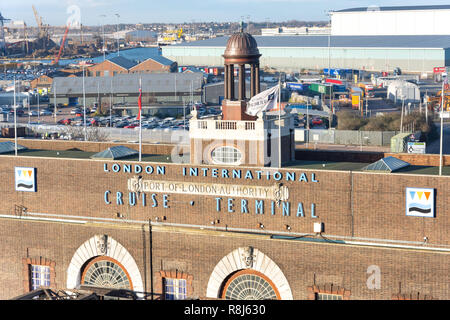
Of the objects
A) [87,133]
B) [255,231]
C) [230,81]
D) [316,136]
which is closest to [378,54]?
[316,136]

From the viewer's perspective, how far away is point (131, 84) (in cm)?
Result: 15050

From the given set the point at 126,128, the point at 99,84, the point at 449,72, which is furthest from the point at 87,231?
the point at 449,72

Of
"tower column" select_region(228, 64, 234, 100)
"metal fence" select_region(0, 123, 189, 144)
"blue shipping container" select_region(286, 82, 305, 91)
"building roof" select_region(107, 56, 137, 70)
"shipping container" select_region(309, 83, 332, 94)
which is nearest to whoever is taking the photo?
"tower column" select_region(228, 64, 234, 100)

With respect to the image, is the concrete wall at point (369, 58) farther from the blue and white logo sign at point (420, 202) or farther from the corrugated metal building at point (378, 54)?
the blue and white logo sign at point (420, 202)

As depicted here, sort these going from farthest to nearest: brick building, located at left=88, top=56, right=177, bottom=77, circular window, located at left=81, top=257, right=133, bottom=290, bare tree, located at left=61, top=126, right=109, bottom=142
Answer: brick building, located at left=88, top=56, right=177, bottom=77
bare tree, located at left=61, top=126, right=109, bottom=142
circular window, located at left=81, top=257, right=133, bottom=290

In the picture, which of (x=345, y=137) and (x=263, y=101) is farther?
(x=345, y=137)

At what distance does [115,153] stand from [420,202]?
65.1 ft

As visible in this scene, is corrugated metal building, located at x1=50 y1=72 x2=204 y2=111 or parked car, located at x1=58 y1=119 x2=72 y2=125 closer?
parked car, located at x1=58 y1=119 x2=72 y2=125

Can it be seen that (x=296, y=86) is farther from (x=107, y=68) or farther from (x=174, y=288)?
(x=174, y=288)

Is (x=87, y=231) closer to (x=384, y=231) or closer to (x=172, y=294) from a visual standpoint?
(x=172, y=294)

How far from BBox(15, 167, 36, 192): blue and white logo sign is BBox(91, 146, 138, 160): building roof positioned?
406 centimetres

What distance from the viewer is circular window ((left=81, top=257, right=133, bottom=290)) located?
43.3 metres

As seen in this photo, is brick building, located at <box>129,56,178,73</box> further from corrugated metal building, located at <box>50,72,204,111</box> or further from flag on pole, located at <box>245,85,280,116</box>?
flag on pole, located at <box>245,85,280,116</box>

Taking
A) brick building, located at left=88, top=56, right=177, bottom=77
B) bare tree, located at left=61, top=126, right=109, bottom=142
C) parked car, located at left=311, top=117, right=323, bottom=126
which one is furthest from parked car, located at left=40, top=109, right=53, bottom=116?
parked car, located at left=311, top=117, right=323, bottom=126
